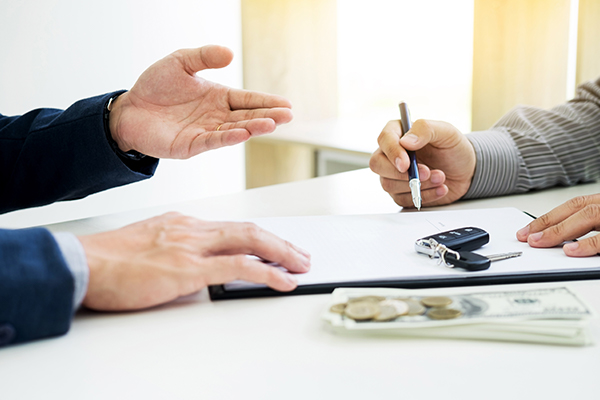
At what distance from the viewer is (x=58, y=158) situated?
0.90 m

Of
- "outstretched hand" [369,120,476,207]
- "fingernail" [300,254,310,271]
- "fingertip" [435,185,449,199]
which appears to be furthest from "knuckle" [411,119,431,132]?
"fingernail" [300,254,310,271]

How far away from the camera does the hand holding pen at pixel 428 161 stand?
0.96m

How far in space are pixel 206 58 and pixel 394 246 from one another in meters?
0.42

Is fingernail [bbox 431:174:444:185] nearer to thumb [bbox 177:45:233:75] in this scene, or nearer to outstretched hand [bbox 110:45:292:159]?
outstretched hand [bbox 110:45:292:159]

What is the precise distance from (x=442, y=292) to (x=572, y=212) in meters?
0.28

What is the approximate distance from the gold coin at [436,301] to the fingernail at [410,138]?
48 centimetres

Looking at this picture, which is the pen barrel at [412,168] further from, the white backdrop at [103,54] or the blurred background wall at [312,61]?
the white backdrop at [103,54]

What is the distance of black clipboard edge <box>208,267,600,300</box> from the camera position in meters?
0.58

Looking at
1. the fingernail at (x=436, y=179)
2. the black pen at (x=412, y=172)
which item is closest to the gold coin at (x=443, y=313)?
the black pen at (x=412, y=172)

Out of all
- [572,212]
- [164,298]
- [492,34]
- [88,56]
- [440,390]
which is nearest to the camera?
[440,390]

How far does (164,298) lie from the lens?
1.79 ft

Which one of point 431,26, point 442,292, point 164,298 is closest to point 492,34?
point 431,26

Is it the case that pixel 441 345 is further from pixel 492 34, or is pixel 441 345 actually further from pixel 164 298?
pixel 492 34

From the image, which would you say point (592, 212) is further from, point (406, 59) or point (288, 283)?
point (406, 59)
